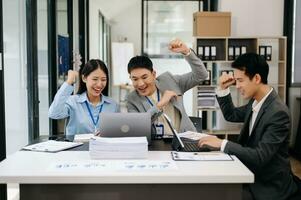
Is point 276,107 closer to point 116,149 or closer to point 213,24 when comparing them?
point 116,149

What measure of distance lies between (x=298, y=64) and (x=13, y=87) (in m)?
4.12

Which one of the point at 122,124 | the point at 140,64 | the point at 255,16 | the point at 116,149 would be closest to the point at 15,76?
the point at 140,64

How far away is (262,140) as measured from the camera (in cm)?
205

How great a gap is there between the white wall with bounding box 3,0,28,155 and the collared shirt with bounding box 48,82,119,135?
0.58 metres

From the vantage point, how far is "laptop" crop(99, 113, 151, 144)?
7.05ft

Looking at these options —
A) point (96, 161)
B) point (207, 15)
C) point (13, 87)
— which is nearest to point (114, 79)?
point (207, 15)

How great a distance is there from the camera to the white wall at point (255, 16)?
5.50m

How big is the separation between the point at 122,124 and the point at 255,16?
13.1 ft

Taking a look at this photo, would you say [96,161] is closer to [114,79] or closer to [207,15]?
[207,15]

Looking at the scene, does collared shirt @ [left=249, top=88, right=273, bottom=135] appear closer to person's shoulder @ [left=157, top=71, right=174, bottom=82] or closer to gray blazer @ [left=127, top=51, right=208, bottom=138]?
gray blazer @ [left=127, top=51, right=208, bottom=138]

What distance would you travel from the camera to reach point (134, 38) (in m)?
10.4

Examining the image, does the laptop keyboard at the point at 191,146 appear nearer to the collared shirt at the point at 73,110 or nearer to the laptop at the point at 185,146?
the laptop at the point at 185,146

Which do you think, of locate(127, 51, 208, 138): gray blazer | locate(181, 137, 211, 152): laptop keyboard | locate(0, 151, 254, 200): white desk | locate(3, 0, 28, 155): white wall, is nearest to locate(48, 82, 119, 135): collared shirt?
locate(127, 51, 208, 138): gray blazer

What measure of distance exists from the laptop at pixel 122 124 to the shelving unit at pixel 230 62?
309cm
